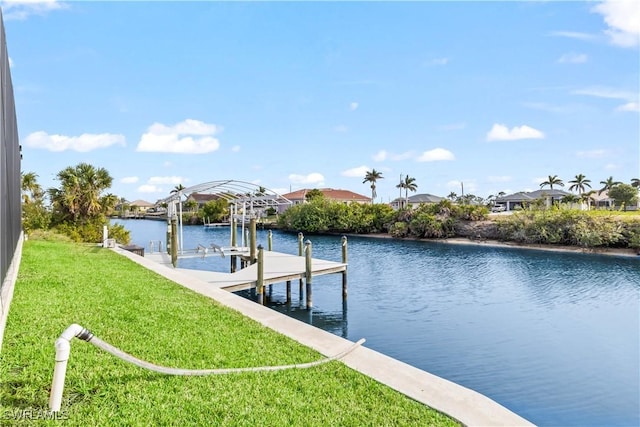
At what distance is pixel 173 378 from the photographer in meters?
4.91

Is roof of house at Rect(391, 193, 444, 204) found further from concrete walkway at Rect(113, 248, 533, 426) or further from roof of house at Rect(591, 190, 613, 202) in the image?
concrete walkway at Rect(113, 248, 533, 426)

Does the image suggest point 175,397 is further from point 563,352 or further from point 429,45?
point 429,45

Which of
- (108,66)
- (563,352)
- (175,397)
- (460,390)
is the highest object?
(108,66)

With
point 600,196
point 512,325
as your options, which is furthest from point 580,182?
point 512,325

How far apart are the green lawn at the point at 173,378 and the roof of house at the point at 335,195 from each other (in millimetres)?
69065

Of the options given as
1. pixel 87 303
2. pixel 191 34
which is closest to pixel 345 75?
pixel 191 34

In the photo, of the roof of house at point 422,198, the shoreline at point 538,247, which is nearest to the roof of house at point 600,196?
the roof of house at point 422,198

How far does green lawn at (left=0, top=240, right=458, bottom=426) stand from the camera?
4.10 m

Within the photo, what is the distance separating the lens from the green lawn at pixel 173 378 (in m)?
4.10

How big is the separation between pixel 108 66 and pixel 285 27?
7728 millimetres

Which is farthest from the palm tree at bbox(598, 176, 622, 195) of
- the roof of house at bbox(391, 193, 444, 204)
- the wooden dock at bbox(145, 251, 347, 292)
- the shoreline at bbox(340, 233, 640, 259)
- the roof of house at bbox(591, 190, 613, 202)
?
the wooden dock at bbox(145, 251, 347, 292)

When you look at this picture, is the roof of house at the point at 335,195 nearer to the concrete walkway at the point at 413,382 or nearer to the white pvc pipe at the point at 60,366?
the concrete walkway at the point at 413,382

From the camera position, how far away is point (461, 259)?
29922 mm

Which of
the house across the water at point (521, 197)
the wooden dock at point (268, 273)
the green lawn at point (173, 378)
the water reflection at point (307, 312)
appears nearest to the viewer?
the green lawn at point (173, 378)
